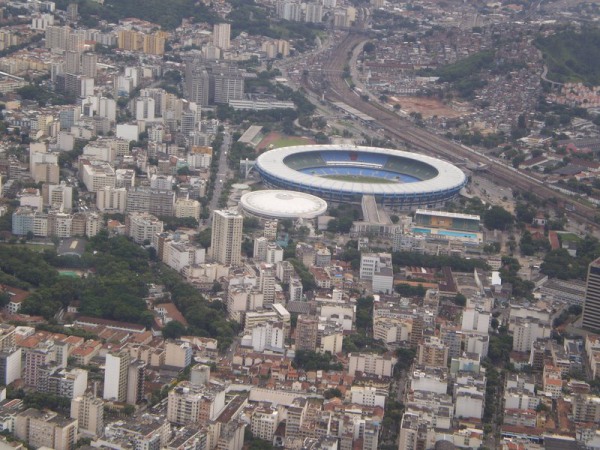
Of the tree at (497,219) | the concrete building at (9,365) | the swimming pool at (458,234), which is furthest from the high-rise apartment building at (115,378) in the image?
the tree at (497,219)

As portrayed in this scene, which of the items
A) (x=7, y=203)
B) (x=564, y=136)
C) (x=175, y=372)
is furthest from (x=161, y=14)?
(x=175, y=372)

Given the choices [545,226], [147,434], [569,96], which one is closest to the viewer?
[147,434]

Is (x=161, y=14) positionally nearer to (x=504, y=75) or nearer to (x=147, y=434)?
(x=504, y=75)

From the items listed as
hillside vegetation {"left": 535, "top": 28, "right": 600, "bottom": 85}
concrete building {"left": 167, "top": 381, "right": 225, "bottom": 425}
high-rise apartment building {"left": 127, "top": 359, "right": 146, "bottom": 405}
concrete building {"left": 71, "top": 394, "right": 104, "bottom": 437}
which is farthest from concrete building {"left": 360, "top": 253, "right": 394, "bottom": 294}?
hillside vegetation {"left": 535, "top": 28, "right": 600, "bottom": 85}

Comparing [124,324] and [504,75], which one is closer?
[124,324]

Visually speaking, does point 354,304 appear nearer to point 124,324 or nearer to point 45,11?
point 124,324

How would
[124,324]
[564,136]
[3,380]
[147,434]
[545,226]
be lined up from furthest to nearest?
1. [564,136]
2. [545,226]
3. [124,324]
4. [3,380]
5. [147,434]
